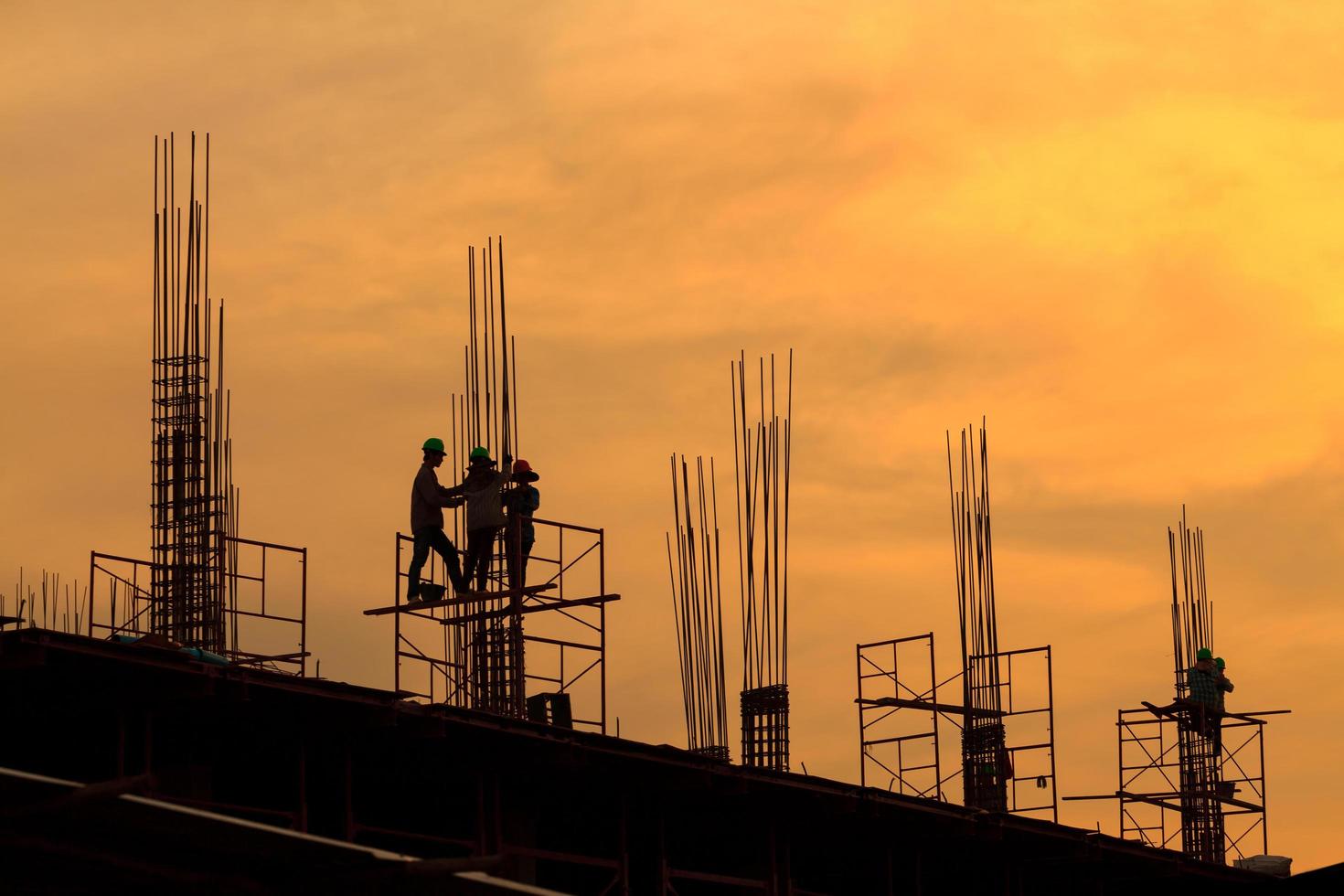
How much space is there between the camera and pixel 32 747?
21578mm

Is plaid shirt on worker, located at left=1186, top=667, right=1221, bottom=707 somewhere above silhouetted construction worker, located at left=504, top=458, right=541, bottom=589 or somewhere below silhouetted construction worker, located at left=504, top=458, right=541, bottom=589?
below

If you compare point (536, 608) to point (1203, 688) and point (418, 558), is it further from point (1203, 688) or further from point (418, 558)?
point (1203, 688)

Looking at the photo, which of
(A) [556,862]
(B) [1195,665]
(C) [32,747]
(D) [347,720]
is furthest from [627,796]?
(B) [1195,665]

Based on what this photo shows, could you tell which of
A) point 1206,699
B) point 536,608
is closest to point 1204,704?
point 1206,699

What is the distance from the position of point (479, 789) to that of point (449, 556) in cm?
446

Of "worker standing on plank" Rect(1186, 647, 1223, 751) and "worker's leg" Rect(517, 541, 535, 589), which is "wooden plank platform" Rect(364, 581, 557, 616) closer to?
"worker's leg" Rect(517, 541, 535, 589)

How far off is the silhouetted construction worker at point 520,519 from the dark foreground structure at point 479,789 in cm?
348

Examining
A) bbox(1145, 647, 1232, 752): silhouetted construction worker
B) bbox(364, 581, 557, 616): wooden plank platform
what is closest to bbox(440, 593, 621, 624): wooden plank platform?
bbox(364, 581, 557, 616): wooden plank platform

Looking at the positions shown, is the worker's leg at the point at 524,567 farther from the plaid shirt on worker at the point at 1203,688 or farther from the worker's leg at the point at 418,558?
the plaid shirt on worker at the point at 1203,688

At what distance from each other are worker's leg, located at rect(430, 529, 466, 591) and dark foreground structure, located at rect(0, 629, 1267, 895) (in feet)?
12.2

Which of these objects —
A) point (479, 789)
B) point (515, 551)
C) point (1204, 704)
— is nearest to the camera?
point (479, 789)

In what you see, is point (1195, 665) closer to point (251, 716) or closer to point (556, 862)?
point (556, 862)

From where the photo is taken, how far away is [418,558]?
27.8 m

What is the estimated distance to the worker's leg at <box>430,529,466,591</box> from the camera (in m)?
27.7
